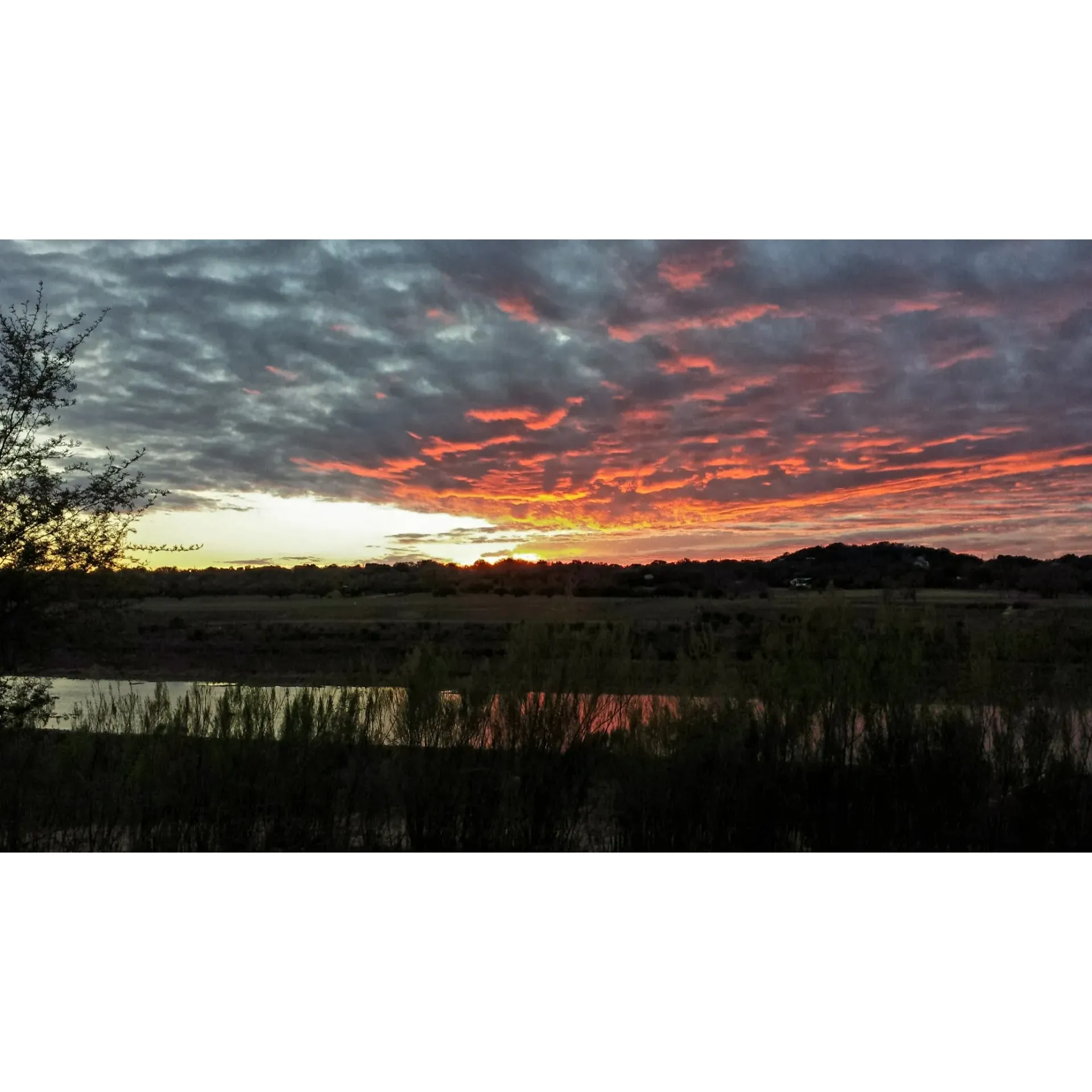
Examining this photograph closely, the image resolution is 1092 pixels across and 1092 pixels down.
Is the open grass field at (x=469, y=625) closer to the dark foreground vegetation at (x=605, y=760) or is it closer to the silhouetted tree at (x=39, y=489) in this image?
the dark foreground vegetation at (x=605, y=760)

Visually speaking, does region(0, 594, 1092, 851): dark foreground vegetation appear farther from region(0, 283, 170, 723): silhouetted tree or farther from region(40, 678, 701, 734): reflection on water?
region(0, 283, 170, 723): silhouetted tree

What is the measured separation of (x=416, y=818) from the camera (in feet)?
17.8

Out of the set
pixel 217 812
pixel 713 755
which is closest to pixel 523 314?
pixel 713 755

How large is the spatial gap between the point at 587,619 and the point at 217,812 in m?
2.91

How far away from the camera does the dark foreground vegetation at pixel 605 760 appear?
5438 millimetres

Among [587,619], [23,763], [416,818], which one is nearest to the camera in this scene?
[416,818]

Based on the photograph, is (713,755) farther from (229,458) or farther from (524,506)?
(229,458)

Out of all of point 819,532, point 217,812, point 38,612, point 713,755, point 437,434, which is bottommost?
point 217,812

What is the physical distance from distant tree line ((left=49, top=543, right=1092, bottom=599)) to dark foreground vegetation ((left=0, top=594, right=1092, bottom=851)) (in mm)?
822

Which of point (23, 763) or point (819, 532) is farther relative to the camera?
point (819, 532)

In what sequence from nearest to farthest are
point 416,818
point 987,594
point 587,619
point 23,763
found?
Answer: point 416,818 < point 23,763 < point 587,619 < point 987,594

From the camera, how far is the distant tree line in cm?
680

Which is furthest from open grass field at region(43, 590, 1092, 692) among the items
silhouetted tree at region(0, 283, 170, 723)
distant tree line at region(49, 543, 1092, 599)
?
silhouetted tree at region(0, 283, 170, 723)

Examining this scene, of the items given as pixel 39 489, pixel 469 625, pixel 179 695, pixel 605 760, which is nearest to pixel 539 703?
pixel 605 760
